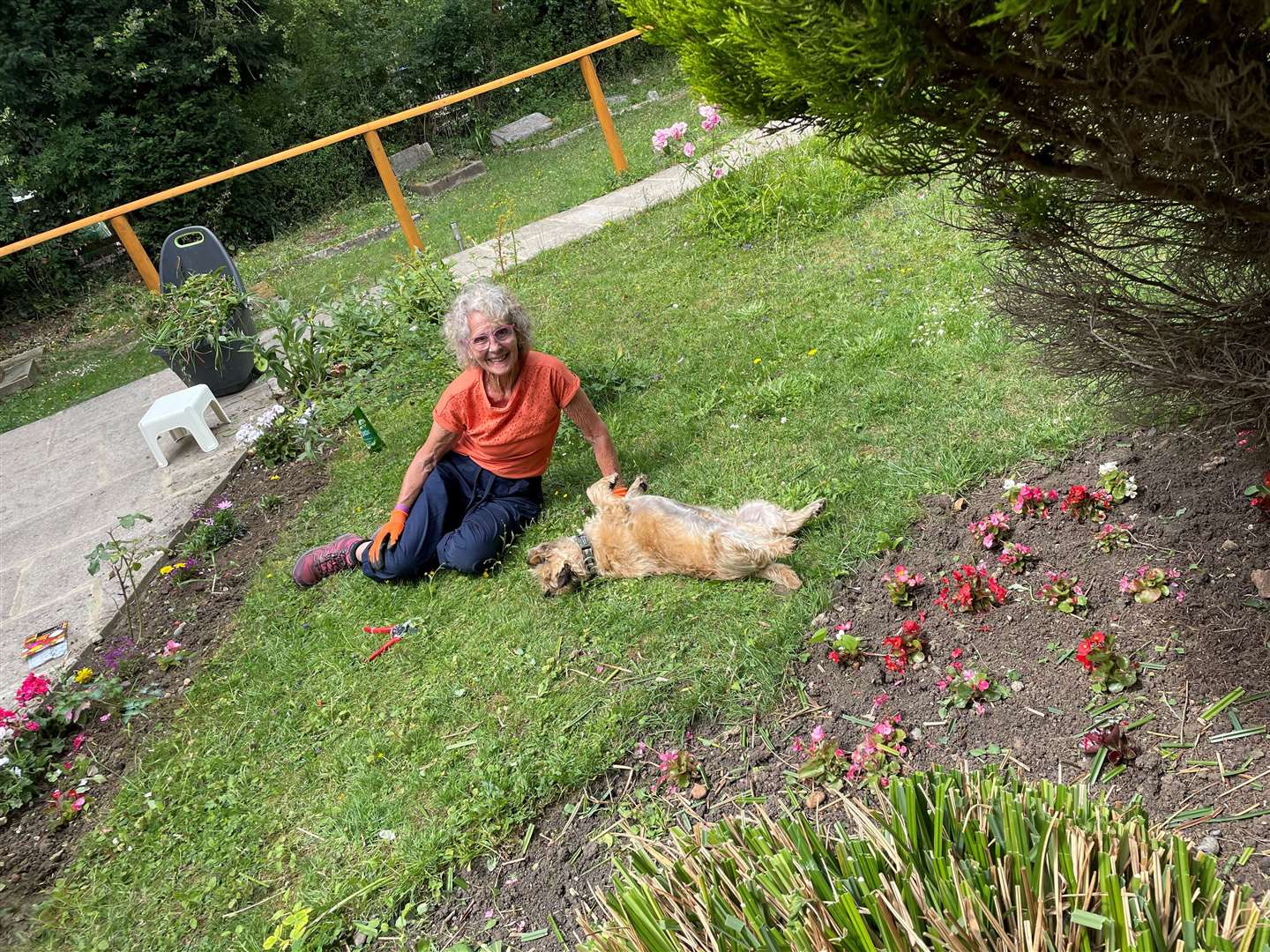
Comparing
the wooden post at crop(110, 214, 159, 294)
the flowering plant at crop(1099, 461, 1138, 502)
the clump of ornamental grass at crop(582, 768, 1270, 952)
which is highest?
the wooden post at crop(110, 214, 159, 294)

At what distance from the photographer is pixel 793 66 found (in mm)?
1598

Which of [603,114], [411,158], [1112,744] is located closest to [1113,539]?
[1112,744]

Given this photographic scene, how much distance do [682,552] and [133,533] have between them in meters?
4.52

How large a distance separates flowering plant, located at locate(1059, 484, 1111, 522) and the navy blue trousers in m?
2.50

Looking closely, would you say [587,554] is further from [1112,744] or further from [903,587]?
[1112,744]

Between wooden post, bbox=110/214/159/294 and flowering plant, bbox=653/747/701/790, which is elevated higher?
wooden post, bbox=110/214/159/294

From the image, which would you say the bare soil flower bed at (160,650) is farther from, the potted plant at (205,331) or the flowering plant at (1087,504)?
the flowering plant at (1087,504)

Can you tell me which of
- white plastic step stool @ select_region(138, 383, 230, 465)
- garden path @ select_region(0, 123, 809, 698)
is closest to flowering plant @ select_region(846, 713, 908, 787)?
garden path @ select_region(0, 123, 809, 698)

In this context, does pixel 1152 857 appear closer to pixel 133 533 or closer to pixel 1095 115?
pixel 1095 115

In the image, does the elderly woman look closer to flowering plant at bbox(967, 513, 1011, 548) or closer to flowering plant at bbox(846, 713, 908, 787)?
flowering plant at bbox(967, 513, 1011, 548)

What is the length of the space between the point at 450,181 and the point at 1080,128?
15099 millimetres

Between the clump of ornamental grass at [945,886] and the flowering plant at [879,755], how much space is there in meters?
0.91

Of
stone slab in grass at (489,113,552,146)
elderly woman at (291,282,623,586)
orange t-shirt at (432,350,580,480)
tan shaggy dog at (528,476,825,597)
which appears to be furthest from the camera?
stone slab in grass at (489,113,552,146)

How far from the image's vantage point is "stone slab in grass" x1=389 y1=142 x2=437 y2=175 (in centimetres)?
1695
